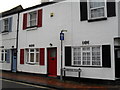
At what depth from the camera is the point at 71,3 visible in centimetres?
1255

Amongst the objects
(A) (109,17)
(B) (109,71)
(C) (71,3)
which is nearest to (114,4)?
(A) (109,17)

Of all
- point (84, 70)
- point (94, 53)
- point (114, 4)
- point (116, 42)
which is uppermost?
point (114, 4)

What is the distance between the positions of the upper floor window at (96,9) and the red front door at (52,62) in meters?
4.05

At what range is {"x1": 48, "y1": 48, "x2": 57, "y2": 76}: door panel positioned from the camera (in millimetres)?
13548

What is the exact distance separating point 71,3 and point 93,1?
1.68 meters

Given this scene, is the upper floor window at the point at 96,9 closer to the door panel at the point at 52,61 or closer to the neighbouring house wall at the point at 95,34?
the neighbouring house wall at the point at 95,34

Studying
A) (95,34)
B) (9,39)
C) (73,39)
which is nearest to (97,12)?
(95,34)

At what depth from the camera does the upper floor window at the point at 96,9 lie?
1112 centimetres

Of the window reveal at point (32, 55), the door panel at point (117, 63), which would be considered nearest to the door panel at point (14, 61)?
the window reveal at point (32, 55)

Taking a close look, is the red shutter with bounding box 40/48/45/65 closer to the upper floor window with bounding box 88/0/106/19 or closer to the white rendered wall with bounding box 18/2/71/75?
the white rendered wall with bounding box 18/2/71/75

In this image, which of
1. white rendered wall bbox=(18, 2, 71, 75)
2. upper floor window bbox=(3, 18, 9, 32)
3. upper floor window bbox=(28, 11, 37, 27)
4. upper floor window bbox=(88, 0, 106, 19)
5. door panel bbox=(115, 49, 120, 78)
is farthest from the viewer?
upper floor window bbox=(3, 18, 9, 32)

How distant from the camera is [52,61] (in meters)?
13.7

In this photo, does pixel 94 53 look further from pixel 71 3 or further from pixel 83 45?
pixel 71 3

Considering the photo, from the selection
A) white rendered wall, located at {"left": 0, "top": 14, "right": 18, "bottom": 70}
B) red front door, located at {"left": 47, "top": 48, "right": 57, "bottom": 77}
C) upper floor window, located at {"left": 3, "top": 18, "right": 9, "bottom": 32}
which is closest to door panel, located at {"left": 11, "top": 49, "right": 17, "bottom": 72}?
white rendered wall, located at {"left": 0, "top": 14, "right": 18, "bottom": 70}
